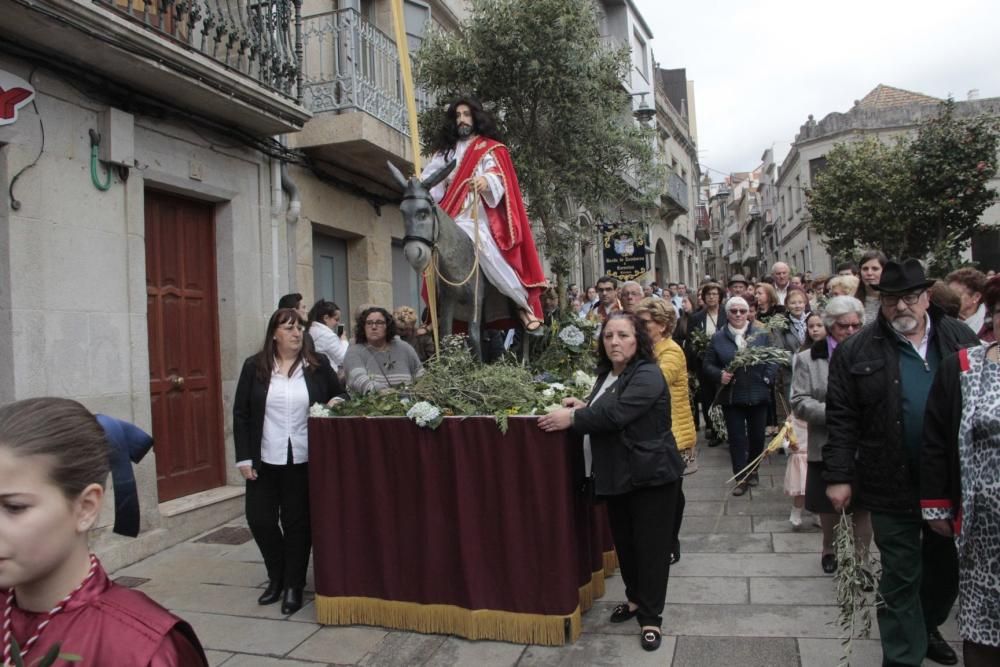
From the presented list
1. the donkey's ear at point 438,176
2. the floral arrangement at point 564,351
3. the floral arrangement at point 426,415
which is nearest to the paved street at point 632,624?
the floral arrangement at point 426,415

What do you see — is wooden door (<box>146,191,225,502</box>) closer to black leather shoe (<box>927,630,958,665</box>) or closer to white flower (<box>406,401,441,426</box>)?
white flower (<box>406,401,441,426</box>)

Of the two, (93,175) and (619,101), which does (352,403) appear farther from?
(619,101)

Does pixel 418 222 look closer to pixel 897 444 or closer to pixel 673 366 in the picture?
pixel 673 366

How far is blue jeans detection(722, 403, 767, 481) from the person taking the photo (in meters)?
6.78

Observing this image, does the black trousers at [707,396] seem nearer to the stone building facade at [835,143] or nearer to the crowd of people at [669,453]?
the crowd of people at [669,453]

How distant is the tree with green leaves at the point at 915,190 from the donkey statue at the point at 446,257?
44.6ft

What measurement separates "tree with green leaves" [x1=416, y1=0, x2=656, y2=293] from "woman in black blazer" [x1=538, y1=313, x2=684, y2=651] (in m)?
5.80

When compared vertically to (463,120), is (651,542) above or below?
below


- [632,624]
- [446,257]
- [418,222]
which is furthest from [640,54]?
[632,624]

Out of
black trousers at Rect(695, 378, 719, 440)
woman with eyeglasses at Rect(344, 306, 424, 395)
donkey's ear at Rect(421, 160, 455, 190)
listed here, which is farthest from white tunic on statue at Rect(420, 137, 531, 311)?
black trousers at Rect(695, 378, 719, 440)

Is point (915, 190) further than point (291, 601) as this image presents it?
Yes

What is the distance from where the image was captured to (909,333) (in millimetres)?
3359

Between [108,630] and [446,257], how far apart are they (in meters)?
3.35

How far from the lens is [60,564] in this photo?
1410mm
